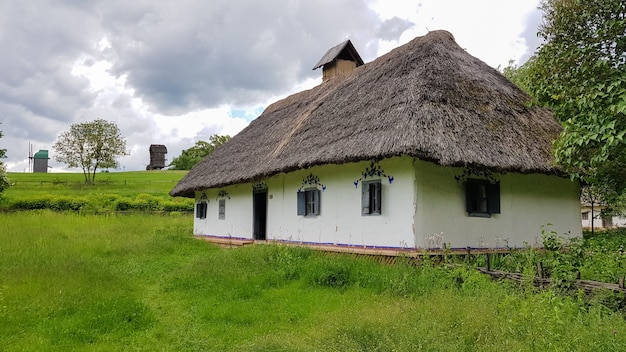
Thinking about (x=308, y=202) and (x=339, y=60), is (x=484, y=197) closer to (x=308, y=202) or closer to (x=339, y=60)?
(x=308, y=202)

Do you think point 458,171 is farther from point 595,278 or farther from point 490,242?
point 595,278

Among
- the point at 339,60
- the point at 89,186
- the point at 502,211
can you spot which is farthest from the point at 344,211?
the point at 89,186

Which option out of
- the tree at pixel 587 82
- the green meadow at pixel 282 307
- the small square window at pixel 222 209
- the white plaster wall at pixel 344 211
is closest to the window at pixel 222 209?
the small square window at pixel 222 209

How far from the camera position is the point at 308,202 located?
1209 centimetres

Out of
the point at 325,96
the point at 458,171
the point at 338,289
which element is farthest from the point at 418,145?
the point at 325,96

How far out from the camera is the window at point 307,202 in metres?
11.8

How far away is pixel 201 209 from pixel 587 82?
1477 cm

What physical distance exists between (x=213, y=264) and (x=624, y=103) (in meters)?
7.71

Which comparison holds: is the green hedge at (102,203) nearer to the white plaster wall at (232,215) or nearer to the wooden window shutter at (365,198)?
the white plaster wall at (232,215)

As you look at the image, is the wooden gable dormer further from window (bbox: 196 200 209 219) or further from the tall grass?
the tall grass

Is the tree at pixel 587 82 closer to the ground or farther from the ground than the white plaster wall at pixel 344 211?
farther from the ground

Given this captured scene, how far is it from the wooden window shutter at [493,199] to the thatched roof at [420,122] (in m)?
0.86

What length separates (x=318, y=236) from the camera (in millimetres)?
11500

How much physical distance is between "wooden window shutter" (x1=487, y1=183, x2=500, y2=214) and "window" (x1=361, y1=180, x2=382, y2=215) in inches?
94.0
